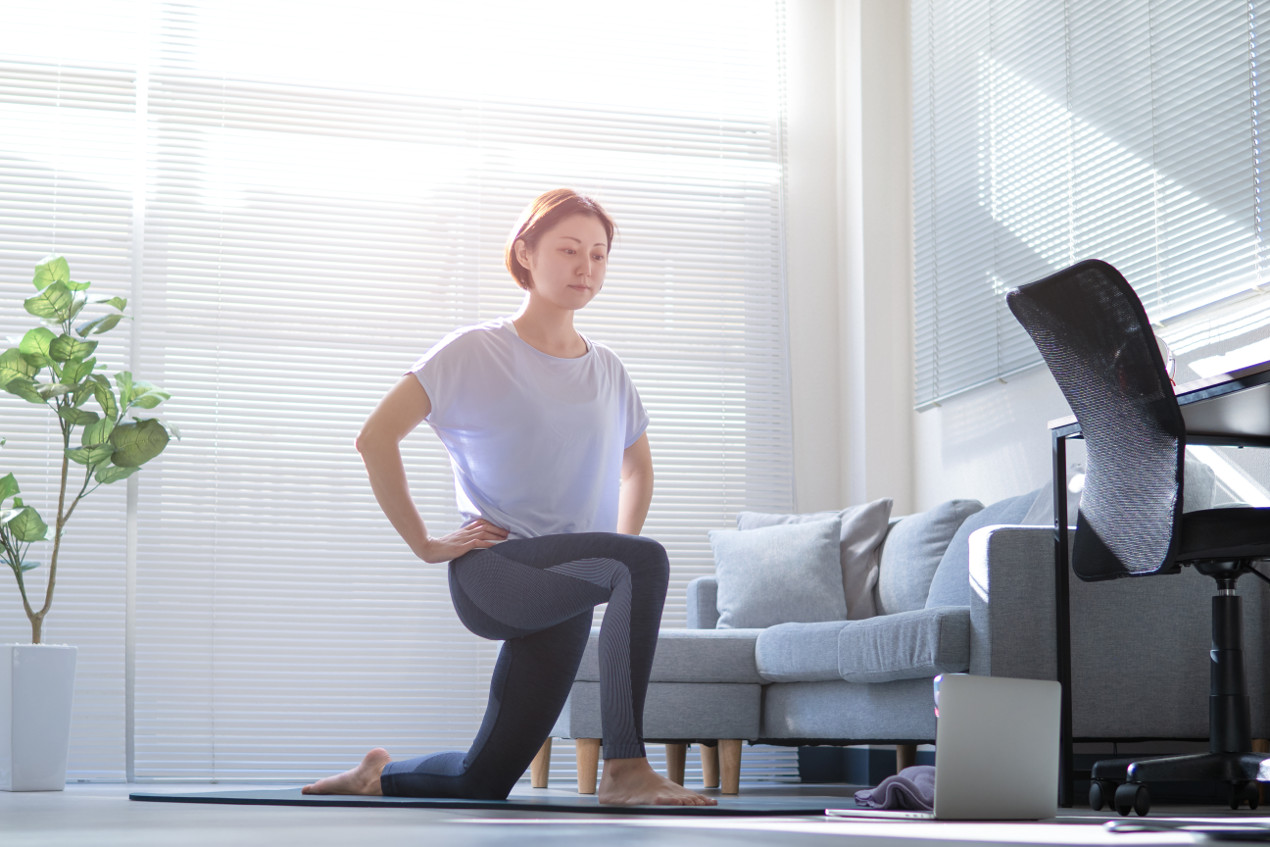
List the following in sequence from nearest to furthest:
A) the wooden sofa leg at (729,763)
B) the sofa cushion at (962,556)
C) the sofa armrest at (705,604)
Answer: the sofa cushion at (962,556) → the wooden sofa leg at (729,763) → the sofa armrest at (705,604)

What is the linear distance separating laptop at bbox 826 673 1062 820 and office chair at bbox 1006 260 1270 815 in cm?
26

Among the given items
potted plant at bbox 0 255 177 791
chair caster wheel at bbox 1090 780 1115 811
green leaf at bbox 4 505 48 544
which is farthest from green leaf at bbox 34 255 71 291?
chair caster wheel at bbox 1090 780 1115 811

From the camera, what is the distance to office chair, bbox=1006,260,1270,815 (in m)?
2.57

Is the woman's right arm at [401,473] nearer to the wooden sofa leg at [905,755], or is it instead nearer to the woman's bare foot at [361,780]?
the woman's bare foot at [361,780]

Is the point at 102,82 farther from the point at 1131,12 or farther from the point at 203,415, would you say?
the point at 1131,12

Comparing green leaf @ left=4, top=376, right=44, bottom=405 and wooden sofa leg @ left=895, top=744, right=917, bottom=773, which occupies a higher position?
green leaf @ left=4, top=376, right=44, bottom=405

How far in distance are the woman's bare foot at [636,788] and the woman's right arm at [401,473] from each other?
1.57ft

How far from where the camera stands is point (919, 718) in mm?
3258

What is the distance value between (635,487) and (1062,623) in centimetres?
95

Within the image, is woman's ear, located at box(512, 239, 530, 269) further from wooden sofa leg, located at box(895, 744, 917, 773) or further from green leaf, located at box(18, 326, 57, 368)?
green leaf, located at box(18, 326, 57, 368)

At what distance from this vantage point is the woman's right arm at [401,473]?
8.61 feet

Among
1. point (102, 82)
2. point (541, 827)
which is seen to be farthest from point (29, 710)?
point (541, 827)

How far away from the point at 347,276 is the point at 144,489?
1.04 m

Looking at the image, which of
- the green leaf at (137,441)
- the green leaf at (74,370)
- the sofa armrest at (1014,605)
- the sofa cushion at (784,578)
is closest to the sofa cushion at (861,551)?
the sofa cushion at (784,578)
